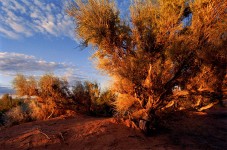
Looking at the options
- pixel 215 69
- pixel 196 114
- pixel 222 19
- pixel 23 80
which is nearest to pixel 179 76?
pixel 215 69

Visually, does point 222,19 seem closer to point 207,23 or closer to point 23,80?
point 207,23

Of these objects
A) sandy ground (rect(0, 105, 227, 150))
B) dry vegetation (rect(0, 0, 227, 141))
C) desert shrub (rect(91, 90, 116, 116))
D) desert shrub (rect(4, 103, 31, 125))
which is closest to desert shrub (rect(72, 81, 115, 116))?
desert shrub (rect(91, 90, 116, 116))

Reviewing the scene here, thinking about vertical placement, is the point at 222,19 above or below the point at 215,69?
above

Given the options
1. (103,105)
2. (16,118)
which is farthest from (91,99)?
(16,118)

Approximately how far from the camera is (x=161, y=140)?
9.91 meters

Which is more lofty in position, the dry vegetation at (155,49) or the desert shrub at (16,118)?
the dry vegetation at (155,49)

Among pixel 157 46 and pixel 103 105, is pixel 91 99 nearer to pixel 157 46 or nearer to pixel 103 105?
pixel 103 105

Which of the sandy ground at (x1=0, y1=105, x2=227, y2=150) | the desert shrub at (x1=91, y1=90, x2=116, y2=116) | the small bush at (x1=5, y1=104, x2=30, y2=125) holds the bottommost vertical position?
the sandy ground at (x1=0, y1=105, x2=227, y2=150)

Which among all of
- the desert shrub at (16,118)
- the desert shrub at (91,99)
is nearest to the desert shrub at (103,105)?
the desert shrub at (91,99)

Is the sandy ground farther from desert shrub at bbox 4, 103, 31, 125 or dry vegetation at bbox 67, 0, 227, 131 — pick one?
desert shrub at bbox 4, 103, 31, 125

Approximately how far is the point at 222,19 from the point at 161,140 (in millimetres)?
4796

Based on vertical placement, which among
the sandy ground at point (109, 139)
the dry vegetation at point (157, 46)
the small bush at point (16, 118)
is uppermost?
the dry vegetation at point (157, 46)

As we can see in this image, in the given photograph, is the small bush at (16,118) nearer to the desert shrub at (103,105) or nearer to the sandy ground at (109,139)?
the desert shrub at (103,105)

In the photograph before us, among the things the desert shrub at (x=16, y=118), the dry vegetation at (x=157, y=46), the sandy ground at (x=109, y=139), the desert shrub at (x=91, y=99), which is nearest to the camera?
the sandy ground at (x=109, y=139)
